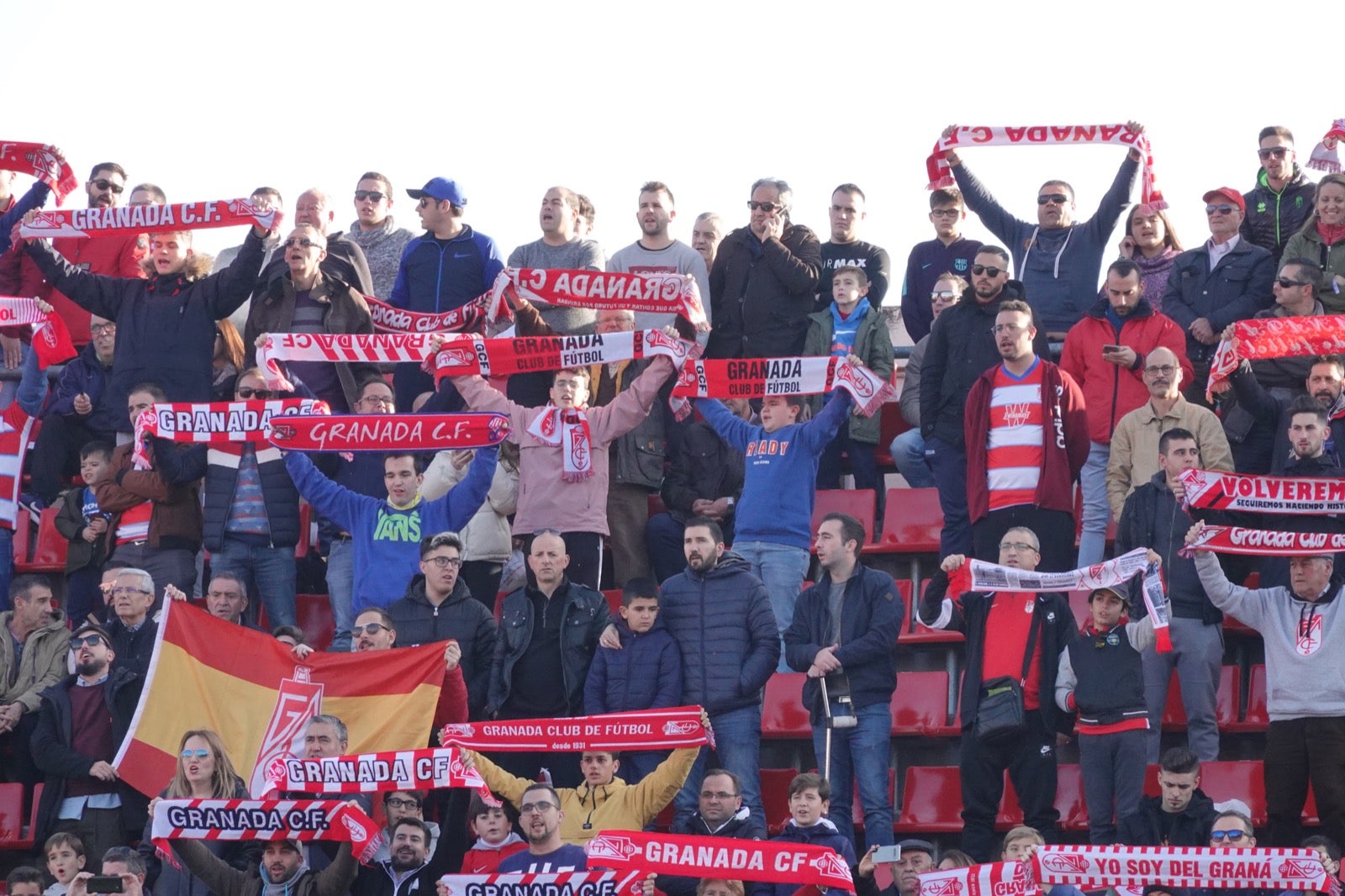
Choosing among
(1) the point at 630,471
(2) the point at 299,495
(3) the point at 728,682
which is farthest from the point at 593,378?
(3) the point at 728,682

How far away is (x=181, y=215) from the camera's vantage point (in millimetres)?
15383

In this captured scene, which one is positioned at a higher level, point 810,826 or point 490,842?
point 810,826

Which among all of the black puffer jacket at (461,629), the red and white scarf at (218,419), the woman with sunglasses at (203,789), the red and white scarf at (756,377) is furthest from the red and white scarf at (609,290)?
Result: the woman with sunglasses at (203,789)

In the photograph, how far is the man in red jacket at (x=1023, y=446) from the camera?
44.5 feet

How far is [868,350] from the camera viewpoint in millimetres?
15508

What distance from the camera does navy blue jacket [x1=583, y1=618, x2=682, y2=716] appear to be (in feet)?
41.7

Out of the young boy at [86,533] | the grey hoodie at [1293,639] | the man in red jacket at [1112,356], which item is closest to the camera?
the grey hoodie at [1293,639]

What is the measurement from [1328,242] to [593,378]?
5.00m

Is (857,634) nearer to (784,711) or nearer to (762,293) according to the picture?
(784,711)

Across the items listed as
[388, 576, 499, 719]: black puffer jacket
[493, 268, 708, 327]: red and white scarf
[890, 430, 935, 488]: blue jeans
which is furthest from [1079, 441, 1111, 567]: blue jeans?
[388, 576, 499, 719]: black puffer jacket

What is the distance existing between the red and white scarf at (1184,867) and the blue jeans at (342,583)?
495cm

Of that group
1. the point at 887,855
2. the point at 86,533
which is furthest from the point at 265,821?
the point at 86,533

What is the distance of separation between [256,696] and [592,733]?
7.99ft

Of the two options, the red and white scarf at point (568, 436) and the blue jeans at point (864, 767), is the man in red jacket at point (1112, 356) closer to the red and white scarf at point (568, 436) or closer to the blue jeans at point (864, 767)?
the blue jeans at point (864, 767)
